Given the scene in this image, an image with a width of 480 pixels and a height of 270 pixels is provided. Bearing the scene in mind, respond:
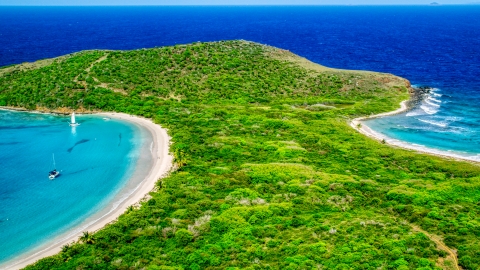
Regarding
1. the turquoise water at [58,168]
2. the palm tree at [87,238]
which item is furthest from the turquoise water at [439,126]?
the palm tree at [87,238]

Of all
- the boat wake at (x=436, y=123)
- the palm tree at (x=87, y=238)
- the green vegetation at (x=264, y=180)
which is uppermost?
the boat wake at (x=436, y=123)

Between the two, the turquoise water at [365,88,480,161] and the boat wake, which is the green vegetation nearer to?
the turquoise water at [365,88,480,161]

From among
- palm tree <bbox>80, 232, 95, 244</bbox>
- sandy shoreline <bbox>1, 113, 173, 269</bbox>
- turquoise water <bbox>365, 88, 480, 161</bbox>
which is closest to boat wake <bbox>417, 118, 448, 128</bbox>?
turquoise water <bbox>365, 88, 480, 161</bbox>

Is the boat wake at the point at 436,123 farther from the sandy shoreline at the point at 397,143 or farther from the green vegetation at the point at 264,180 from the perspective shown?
the green vegetation at the point at 264,180

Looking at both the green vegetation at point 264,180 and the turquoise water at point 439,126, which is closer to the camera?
the green vegetation at point 264,180

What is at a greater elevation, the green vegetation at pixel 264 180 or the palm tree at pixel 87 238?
the green vegetation at pixel 264 180

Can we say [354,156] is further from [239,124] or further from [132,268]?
[132,268]
